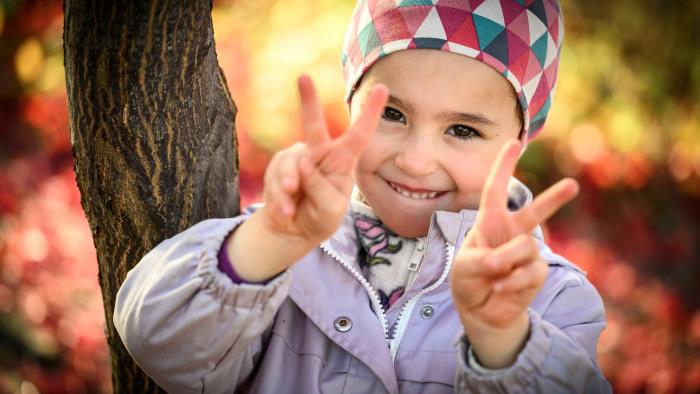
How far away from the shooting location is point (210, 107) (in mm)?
1582

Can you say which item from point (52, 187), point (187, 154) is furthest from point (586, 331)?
point (52, 187)

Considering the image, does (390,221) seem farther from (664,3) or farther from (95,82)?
(664,3)

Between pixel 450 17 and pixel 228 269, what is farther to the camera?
pixel 450 17

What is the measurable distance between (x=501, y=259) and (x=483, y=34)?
0.62 metres

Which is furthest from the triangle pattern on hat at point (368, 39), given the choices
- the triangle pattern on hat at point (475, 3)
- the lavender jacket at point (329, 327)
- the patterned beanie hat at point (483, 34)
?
the lavender jacket at point (329, 327)

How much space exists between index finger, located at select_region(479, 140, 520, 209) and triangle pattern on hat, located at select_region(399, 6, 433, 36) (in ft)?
1.59

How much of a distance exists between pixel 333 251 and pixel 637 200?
2605mm

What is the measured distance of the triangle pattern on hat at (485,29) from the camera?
1.57 m

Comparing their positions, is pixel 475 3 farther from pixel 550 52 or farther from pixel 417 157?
pixel 417 157

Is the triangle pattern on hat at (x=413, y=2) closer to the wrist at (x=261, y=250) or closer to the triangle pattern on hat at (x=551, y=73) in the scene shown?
the triangle pattern on hat at (x=551, y=73)

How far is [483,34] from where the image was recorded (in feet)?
5.16

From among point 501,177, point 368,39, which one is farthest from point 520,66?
point 501,177

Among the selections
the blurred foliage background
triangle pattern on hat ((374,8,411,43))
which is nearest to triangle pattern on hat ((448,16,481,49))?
triangle pattern on hat ((374,8,411,43))

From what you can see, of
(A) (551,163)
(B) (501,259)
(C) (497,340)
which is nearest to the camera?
(B) (501,259)
